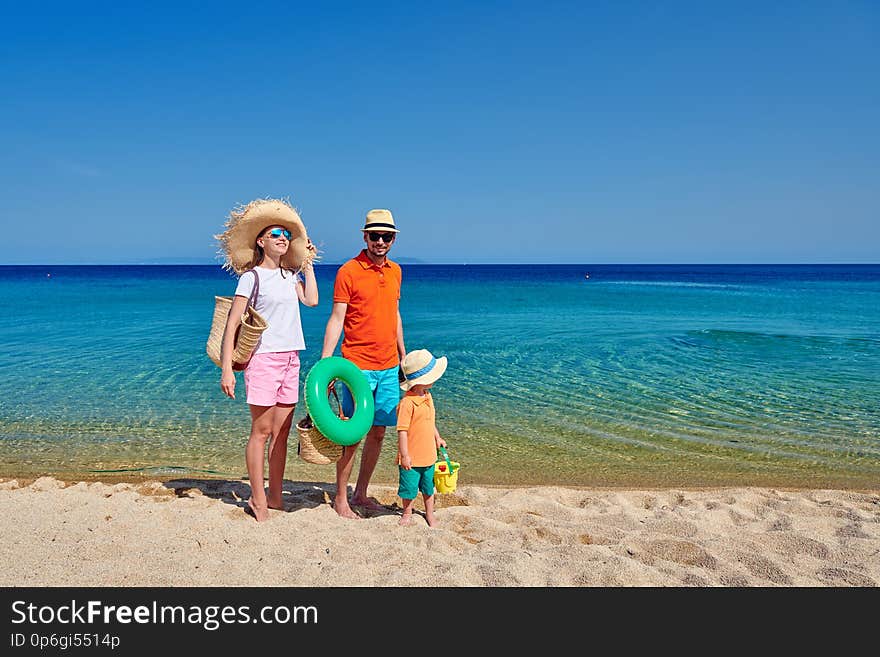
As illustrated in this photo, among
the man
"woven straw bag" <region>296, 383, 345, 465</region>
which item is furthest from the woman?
the man

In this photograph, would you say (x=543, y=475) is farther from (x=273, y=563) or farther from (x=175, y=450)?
(x=175, y=450)

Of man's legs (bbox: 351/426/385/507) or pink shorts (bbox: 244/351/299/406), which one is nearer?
pink shorts (bbox: 244/351/299/406)

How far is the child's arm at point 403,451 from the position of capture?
4.53 meters

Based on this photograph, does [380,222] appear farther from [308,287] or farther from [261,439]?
[261,439]

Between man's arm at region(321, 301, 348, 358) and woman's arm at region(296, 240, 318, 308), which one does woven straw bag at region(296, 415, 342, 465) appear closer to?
man's arm at region(321, 301, 348, 358)

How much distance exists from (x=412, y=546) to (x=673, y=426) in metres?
5.07

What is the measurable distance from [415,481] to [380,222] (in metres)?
1.91

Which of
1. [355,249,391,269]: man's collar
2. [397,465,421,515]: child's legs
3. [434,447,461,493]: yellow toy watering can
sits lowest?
[434,447,461,493]: yellow toy watering can

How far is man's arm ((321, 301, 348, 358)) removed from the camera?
443 cm

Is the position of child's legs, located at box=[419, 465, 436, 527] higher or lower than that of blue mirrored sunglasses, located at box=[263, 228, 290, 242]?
lower

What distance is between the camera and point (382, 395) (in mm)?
4742

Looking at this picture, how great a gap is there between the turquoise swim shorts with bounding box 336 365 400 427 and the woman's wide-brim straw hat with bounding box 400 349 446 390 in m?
0.21

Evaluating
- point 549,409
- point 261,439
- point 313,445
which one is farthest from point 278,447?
point 549,409
